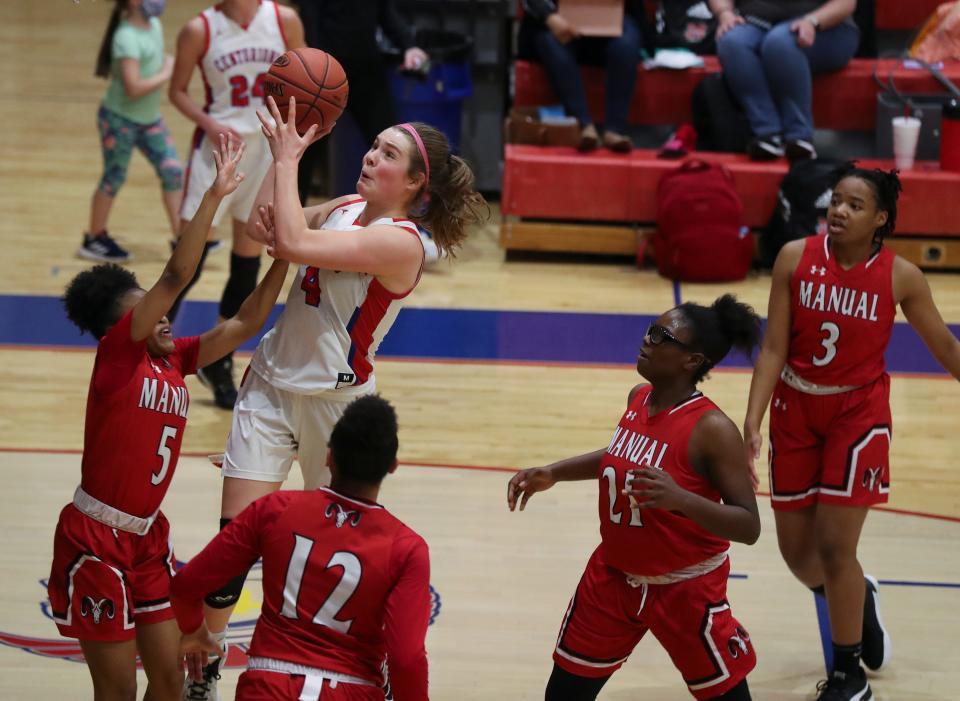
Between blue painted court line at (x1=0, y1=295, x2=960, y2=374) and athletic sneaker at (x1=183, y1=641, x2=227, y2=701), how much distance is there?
12.3 ft

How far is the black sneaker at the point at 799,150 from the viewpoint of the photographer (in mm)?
9250

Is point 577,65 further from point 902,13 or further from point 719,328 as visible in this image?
point 719,328

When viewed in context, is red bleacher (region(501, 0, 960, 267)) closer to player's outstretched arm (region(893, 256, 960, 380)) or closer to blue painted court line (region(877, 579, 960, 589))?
blue painted court line (region(877, 579, 960, 589))

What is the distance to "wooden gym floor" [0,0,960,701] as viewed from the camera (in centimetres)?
475

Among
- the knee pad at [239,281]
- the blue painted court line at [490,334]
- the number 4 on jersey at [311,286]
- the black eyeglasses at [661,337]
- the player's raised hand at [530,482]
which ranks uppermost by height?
the black eyeglasses at [661,337]

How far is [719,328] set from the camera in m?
3.70

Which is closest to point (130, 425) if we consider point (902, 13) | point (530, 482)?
point (530, 482)

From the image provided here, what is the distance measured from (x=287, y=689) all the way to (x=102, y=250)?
6587 millimetres

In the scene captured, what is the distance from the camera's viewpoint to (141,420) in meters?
3.66

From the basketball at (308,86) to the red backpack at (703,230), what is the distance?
16.7 ft

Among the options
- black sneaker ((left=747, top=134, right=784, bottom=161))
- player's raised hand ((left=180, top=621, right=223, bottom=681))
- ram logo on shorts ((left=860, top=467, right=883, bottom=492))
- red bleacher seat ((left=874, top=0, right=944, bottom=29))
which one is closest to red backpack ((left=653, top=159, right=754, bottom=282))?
black sneaker ((left=747, top=134, right=784, bottom=161))

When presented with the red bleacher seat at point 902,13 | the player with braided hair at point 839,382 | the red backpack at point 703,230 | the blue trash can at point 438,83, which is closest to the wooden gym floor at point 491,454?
the red backpack at point 703,230

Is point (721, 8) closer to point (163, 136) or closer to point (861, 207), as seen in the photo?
point (163, 136)

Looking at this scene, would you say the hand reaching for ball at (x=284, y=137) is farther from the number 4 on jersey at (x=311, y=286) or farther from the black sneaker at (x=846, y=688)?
the black sneaker at (x=846, y=688)
